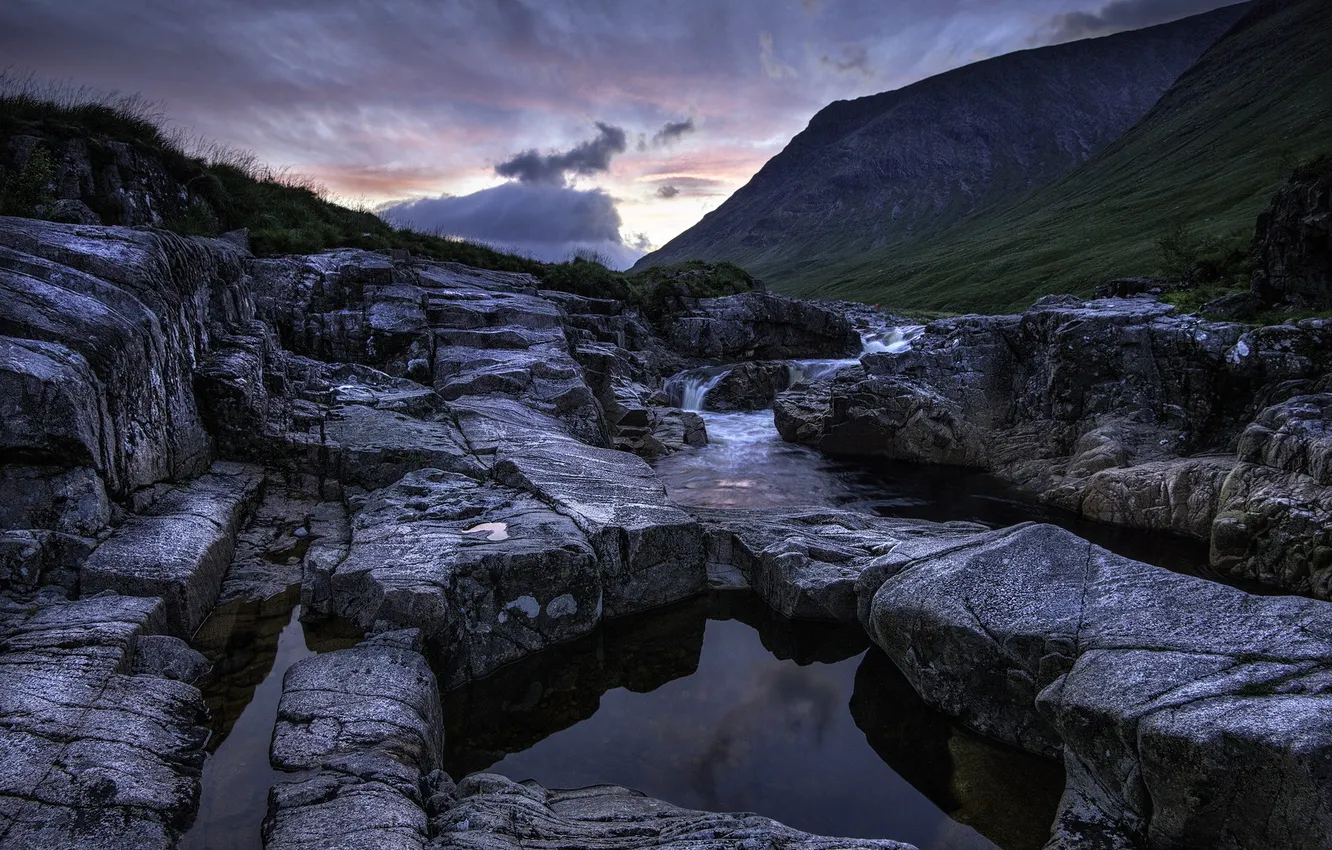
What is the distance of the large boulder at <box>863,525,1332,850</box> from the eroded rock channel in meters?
0.04

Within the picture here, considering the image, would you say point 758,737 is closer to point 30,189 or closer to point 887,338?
point 30,189

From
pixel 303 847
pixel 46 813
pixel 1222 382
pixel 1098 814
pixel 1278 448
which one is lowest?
pixel 1098 814

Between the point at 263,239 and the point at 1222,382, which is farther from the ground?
the point at 263,239

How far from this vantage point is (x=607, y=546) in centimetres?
1185

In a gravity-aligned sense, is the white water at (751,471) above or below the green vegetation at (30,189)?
below

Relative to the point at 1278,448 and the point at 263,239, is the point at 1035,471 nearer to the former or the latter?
the point at 1278,448

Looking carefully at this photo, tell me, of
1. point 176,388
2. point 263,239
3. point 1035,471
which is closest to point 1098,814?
point 176,388

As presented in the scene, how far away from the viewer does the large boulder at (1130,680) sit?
5957mm

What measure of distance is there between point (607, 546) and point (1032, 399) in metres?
21.0

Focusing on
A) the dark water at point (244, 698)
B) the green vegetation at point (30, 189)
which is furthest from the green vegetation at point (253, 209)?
the dark water at point (244, 698)

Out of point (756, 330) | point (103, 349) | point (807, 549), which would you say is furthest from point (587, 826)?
point (756, 330)

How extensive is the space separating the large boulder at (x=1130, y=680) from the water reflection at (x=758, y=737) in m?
0.61

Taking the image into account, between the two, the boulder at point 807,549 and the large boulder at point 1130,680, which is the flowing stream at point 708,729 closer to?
the boulder at point 807,549

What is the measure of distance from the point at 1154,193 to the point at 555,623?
451 feet
